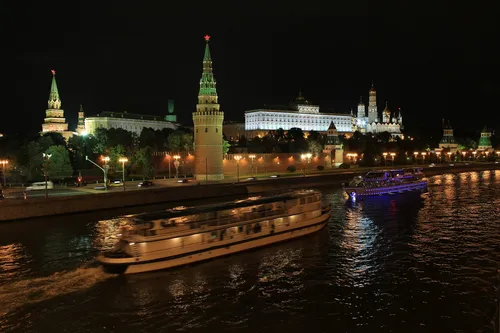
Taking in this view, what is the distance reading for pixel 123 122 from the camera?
151 m

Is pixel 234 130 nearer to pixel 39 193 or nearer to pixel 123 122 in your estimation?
pixel 123 122

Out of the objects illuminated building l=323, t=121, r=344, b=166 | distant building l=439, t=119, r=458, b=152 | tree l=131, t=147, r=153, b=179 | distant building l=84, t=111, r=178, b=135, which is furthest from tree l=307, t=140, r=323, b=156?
distant building l=84, t=111, r=178, b=135

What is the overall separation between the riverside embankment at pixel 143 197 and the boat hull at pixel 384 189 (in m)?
11.5

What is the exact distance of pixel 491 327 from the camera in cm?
1717

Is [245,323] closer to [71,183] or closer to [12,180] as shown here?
[71,183]

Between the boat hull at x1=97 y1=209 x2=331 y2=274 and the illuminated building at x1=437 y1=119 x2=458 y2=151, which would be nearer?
the boat hull at x1=97 y1=209 x2=331 y2=274

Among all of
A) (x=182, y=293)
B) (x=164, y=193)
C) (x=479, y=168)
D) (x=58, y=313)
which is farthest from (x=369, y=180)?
(x=479, y=168)

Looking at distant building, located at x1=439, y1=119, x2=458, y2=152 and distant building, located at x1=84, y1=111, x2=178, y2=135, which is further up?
distant building, located at x1=84, y1=111, x2=178, y2=135

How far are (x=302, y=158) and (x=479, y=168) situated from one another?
138 feet

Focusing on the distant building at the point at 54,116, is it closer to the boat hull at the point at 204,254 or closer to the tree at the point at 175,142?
the tree at the point at 175,142

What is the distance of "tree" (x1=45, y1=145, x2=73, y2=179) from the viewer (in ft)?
199

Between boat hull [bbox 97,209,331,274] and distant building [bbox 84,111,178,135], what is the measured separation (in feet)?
373

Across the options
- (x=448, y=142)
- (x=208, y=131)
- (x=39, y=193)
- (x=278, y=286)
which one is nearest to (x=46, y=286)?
(x=278, y=286)

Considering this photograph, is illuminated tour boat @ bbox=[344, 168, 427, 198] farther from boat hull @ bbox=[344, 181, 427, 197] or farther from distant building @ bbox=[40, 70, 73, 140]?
distant building @ bbox=[40, 70, 73, 140]
